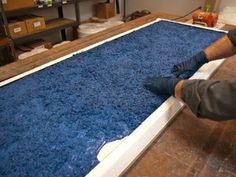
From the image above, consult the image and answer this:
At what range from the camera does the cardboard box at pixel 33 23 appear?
2.27 m

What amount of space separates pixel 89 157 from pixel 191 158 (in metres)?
0.34

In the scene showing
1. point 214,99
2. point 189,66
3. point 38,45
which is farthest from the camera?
point 38,45

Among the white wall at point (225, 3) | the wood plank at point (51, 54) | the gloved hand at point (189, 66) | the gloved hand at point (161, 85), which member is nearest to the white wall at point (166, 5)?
the white wall at point (225, 3)

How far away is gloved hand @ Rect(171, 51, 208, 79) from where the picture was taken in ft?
3.79

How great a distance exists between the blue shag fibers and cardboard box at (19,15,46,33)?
1.19 metres

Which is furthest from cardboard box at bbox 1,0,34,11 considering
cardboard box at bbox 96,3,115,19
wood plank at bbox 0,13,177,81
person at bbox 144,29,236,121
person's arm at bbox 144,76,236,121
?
person's arm at bbox 144,76,236,121

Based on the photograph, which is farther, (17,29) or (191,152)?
(17,29)

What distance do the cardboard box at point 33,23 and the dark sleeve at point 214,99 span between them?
199cm

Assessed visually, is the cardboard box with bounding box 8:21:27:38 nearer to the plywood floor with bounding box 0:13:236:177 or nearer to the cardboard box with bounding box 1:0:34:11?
the cardboard box with bounding box 1:0:34:11

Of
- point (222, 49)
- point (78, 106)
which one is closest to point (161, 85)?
point (78, 106)

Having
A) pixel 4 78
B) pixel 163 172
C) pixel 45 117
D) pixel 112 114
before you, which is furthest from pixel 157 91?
pixel 4 78

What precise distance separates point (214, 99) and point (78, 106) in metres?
0.53

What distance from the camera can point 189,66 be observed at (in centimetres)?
118

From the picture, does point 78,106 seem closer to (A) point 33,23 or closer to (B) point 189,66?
(B) point 189,66
